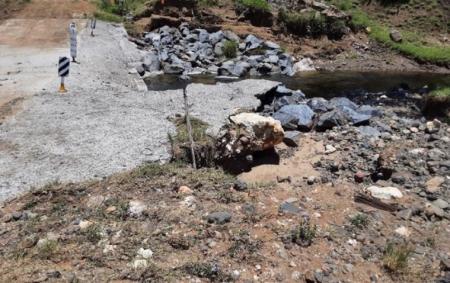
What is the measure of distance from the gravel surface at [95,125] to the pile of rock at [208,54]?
15.7 ft

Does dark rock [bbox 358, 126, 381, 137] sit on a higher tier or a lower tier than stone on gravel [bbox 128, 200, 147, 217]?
lower

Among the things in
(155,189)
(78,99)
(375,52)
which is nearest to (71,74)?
(78,99)

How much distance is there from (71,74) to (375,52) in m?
21.6

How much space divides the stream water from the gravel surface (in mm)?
2447

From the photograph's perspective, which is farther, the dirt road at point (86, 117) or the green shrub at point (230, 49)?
the green shrub at point (230, 49)

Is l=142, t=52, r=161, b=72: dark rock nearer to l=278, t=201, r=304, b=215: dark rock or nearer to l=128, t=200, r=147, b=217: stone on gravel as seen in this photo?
l=128, t=200, r=147, b=217: stone on gravel

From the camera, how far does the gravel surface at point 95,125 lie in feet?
39.5

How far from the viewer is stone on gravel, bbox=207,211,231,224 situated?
930 cm

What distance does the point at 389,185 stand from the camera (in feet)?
37.5

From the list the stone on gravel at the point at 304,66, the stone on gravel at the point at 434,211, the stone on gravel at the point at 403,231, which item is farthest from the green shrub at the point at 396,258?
the stone on gravel at the point at 304,66

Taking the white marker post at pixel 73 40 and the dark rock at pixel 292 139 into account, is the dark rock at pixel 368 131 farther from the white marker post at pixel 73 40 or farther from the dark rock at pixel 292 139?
the white marker post at pixel 73 40

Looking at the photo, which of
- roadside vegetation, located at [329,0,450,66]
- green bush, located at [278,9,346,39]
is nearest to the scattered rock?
roadside vegetation, located at [329,0,450,66]

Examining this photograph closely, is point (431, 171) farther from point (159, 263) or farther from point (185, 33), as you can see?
point (185, 33)

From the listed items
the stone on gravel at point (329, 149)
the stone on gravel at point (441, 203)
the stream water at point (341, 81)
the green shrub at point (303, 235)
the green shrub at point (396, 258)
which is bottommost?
the stream water at point (341, 81)
